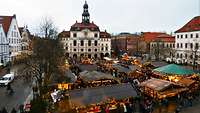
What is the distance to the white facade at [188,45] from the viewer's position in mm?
57406

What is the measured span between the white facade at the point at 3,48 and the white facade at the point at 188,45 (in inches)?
1500

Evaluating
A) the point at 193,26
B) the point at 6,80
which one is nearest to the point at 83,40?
the point at 193,26

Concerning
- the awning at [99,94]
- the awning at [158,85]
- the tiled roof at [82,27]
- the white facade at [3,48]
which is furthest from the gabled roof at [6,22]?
the awning at [99,94]

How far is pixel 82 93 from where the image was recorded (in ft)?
71.2

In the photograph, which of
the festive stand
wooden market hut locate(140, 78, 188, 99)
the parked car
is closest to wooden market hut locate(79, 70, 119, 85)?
wooden market hut locate(140, 78, 188, 99)

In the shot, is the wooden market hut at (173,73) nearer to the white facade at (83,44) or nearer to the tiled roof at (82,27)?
the white facade at (83,44)

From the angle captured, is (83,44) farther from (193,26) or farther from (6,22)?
(193,26)

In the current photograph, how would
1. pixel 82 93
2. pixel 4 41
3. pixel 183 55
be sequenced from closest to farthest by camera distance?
pixel 82 93
pixel 4 41
pixel 183 55

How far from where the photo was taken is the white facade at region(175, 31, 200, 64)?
57406 millimetres

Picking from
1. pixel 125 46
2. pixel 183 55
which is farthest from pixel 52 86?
pixel 125 46

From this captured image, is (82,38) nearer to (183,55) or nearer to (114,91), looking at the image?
(183,55)

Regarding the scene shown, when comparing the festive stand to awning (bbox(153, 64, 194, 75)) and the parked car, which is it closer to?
awning (bbox(153, 64, 194, 75))

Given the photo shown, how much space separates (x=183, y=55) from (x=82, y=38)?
3653 cm

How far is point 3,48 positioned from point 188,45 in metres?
38.9
